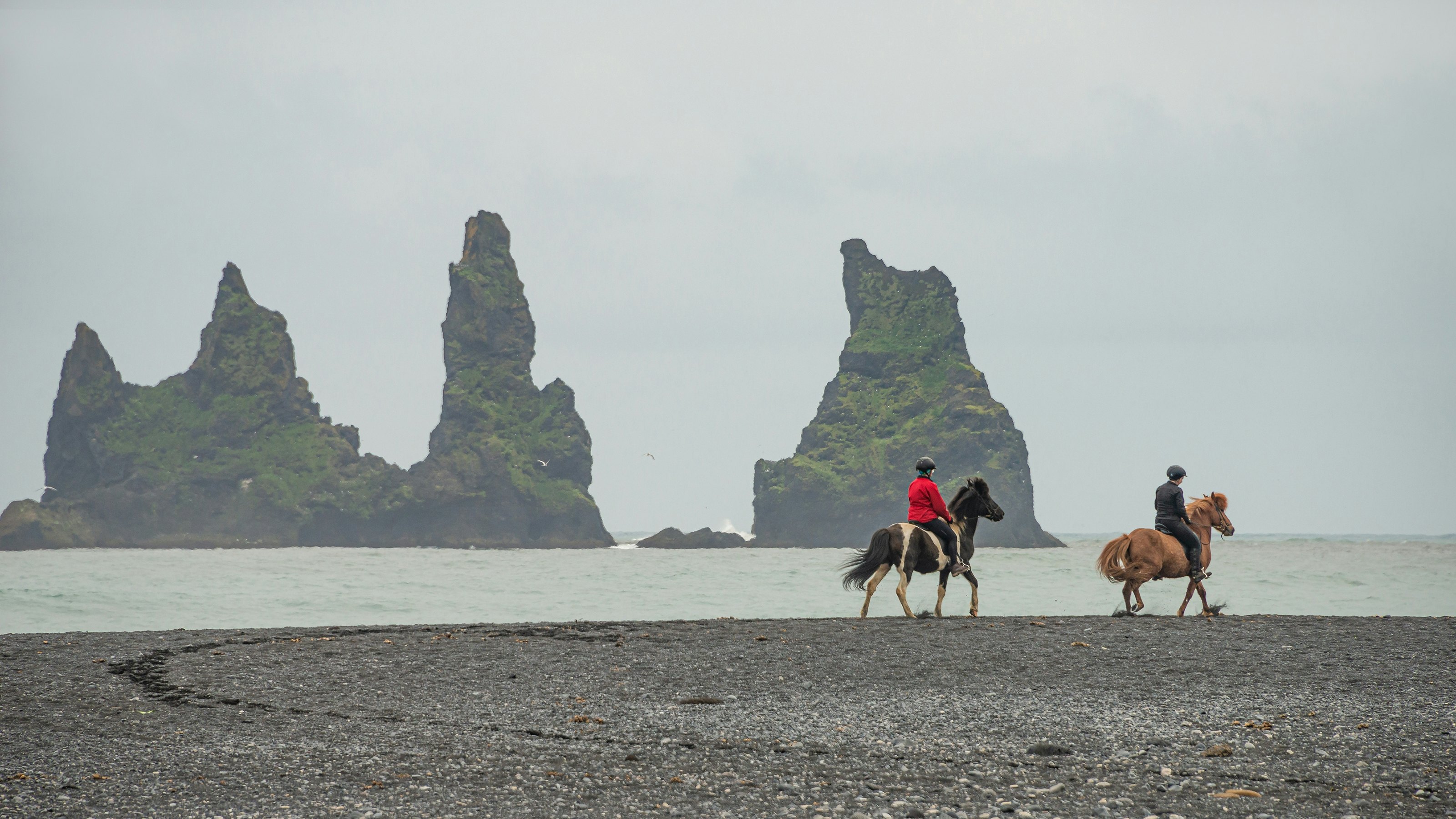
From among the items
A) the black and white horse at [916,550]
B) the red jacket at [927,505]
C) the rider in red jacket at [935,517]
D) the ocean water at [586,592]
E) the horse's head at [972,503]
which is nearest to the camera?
the black and white horse at [916,550]

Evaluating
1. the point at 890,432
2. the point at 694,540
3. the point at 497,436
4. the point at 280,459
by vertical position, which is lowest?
the point at 694,540

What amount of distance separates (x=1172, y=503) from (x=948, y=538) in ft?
13.2

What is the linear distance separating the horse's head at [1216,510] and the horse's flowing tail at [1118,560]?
1.83 m

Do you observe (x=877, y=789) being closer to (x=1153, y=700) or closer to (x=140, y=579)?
(x=1153, y=700)

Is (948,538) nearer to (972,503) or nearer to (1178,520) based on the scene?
(972,503)

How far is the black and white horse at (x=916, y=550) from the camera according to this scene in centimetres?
1784

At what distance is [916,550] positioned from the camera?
704 inches

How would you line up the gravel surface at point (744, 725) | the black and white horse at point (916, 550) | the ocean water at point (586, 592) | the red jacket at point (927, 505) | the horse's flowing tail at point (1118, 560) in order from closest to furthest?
the gravel surface at point (744, 725), the black and white horse at point (916, 550), the red jacket at point (927, 505), the horse's flowing tail at point (1118, 560), the ocean water at point (586, 592)

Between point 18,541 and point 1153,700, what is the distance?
165079 millimetres

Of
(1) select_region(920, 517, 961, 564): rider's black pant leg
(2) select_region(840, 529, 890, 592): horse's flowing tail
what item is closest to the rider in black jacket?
(1) select_region(920, 517, 961, 564): rider's black pant leg

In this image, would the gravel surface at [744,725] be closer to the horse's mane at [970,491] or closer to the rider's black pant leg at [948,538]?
the rider's black pant leg at [948,538]

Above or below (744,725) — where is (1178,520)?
above

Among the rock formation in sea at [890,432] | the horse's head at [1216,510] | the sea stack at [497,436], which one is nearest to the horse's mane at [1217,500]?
the horse's head at [1216,510]

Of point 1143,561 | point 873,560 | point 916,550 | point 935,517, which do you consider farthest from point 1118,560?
point 873,560
